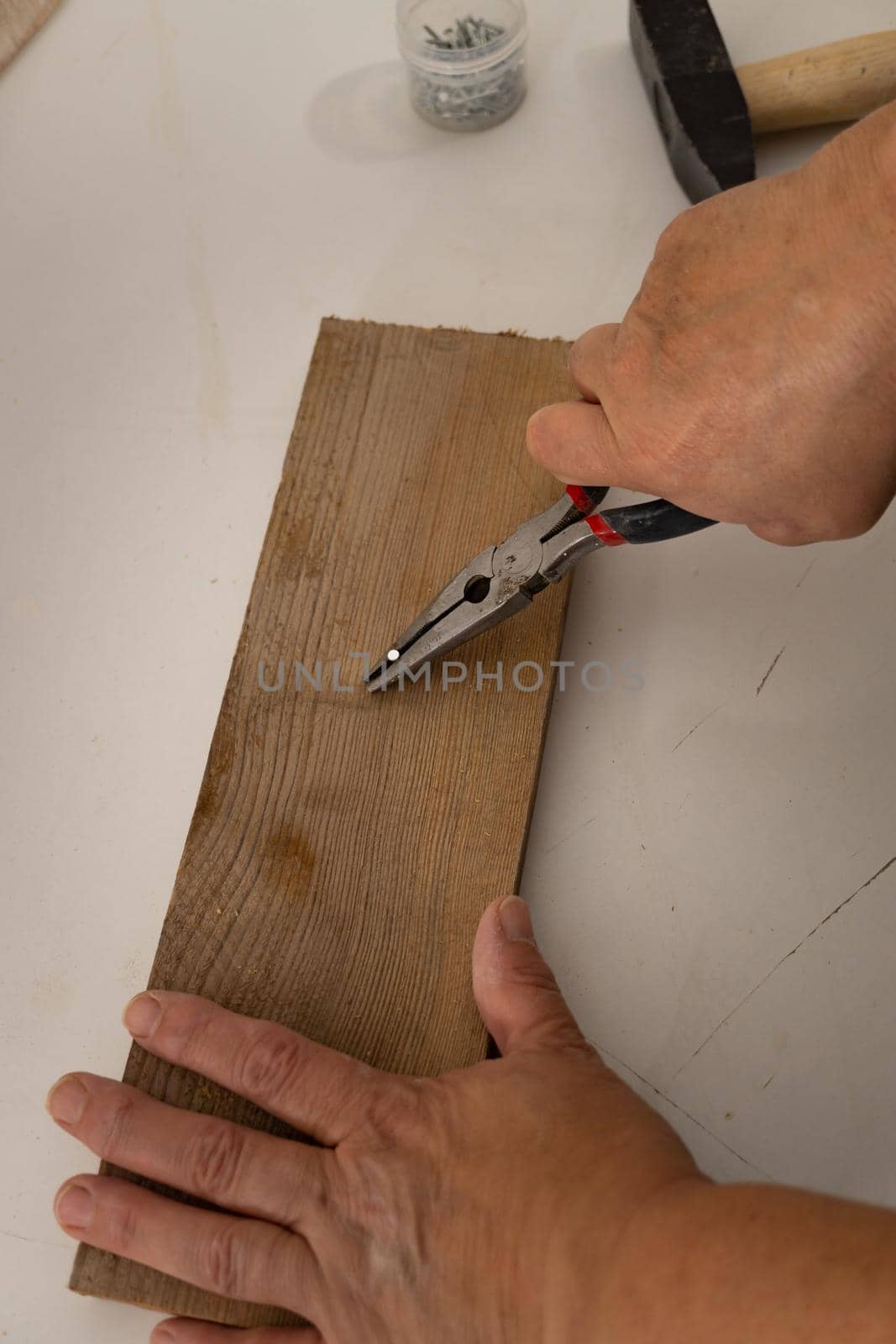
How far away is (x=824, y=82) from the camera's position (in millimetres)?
2195

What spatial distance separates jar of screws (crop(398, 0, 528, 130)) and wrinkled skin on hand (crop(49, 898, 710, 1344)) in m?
1.80

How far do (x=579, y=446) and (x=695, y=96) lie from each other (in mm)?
1144

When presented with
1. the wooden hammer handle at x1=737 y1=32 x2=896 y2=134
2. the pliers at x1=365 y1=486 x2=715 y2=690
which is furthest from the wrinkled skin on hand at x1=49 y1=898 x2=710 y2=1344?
the wooden hammer handle at x1=737 y1=32 x2=896 y2=134

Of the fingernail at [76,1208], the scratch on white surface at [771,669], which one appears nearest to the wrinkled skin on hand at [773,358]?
the scratch on white surface at [771,669]

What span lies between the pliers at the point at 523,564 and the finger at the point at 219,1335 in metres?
0.87

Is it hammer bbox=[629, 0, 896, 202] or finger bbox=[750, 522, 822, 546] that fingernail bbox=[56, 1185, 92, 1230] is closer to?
finger bbox=[750, 522, 822, 546]

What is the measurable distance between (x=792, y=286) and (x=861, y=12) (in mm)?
1688

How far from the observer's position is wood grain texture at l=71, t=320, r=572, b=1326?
153 centimetres

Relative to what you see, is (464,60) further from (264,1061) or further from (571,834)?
(264,1061)

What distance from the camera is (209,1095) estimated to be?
1.47m

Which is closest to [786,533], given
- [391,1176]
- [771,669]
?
[771,669]

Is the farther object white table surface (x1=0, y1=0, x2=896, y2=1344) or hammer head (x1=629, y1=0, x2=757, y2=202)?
hammer head (x1=629, y1=0, x2=757, y2=202)

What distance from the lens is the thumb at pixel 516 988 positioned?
1428 mm

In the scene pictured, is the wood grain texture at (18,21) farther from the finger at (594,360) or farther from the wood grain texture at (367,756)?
the finger at (594,360)
